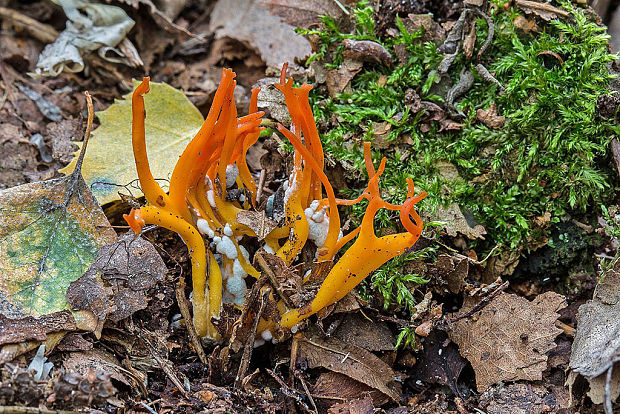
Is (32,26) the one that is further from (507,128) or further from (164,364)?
(507,128)

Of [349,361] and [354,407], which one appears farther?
[349,361]

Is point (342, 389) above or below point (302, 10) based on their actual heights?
below

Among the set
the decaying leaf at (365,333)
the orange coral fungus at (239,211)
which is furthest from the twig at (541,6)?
the decaying leaf at (365,333)

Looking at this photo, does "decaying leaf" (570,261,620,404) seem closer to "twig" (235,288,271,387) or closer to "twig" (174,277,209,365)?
"twig" (235,288,271,387)

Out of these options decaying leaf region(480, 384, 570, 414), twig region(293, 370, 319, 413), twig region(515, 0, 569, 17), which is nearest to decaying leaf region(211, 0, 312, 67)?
twig region(515, 0, 569, 17)

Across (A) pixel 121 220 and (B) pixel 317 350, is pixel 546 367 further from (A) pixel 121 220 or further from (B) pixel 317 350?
(A) pixel 121 220

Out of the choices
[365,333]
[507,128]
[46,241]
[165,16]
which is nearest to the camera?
[46,241]

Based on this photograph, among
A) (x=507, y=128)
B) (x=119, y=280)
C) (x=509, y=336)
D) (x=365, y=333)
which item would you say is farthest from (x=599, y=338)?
(x=119, y=280)

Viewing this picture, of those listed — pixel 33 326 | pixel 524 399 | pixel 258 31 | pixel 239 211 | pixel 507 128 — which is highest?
pixel 507 128

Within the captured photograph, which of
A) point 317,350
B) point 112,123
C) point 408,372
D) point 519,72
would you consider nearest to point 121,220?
point 112,123
